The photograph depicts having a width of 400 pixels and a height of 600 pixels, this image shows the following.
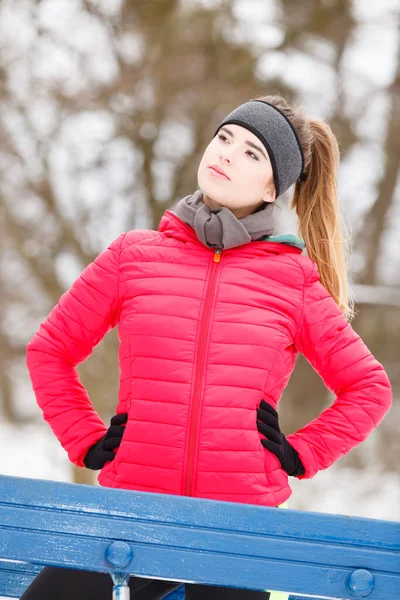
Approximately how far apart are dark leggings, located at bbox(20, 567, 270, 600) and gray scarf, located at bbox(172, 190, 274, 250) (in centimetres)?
66

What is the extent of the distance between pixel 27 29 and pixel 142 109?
1.00m

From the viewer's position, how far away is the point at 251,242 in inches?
72.3

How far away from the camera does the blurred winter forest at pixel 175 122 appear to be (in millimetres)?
6410

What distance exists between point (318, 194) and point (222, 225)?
36 centimetres

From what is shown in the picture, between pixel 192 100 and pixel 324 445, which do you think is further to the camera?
pixel 192 100

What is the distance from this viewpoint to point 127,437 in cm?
167

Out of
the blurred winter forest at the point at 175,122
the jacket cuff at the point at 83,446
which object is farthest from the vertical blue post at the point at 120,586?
the blurred winter forest at the point at 175,122

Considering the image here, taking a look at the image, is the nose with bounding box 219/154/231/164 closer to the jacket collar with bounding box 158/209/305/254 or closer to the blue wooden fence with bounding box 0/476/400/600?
the jacket collar with bounding box 158/209/305/254

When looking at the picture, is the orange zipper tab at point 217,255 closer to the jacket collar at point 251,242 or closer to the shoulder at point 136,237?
the jacket collar at point 251,242

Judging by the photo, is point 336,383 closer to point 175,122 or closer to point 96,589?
point 96,589

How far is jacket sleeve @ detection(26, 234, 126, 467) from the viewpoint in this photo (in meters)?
1.76

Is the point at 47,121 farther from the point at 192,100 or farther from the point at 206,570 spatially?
the point at 206,570

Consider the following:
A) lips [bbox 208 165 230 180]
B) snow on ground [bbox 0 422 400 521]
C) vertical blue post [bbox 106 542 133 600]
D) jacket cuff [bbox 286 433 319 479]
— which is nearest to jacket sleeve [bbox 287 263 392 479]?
jacket cuff [bbox 286 433 319 479]

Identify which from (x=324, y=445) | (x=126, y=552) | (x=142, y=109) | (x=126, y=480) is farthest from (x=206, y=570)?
(x=142, y=109)
